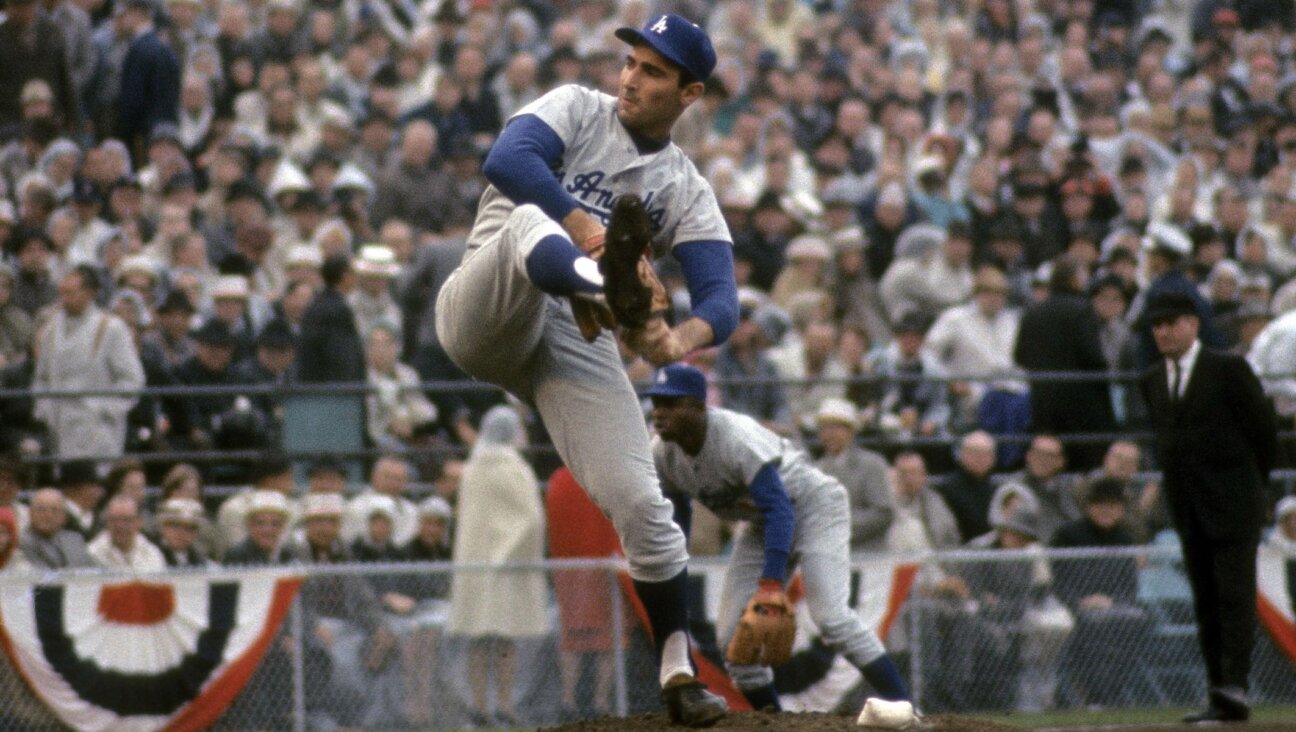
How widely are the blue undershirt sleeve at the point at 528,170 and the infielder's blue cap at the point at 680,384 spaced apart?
8.45 ft

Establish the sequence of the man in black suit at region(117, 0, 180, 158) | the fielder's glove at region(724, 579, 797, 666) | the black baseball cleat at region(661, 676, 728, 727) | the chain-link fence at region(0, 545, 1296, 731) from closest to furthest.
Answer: the black baseball cleat at region(661, 676, 728, 727) → the fielder's glove at region(724, 579, 797, 666) → the chain-link fence at region(0, 545, 1296, 731) → the man in black suit at region(117, 0, 180, 158)

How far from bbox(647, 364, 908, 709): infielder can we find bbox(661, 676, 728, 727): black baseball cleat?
1.69 metres

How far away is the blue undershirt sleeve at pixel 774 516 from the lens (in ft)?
28.6

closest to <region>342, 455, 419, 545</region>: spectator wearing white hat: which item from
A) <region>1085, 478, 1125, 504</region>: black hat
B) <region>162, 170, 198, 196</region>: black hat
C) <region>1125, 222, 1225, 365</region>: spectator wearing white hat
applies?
<region>162, 170, 198, 196</region>: black hat

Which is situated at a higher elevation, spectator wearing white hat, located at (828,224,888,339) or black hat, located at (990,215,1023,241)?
black hat, located at (990,215,1023,241)

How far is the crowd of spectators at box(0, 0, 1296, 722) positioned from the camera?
11.9 metres

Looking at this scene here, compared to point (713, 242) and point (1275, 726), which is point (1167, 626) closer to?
point (1275, 726)

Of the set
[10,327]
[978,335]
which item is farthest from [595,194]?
[978,335]

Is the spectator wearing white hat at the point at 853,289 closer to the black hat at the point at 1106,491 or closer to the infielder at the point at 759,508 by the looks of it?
the black hat at the point at 1106,491

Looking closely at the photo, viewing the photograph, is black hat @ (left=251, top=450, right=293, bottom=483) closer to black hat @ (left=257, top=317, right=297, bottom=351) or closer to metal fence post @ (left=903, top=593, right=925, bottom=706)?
black hat @ (left=257, top=317, right=297, bottom=351)

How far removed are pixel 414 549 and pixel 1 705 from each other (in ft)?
9.17

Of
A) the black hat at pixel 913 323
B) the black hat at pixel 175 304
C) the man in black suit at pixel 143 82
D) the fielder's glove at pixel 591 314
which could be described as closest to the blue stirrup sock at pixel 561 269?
the fielder's glove at pixel 591 314

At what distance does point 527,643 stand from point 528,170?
15.4 feet

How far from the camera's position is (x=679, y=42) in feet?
21.7
